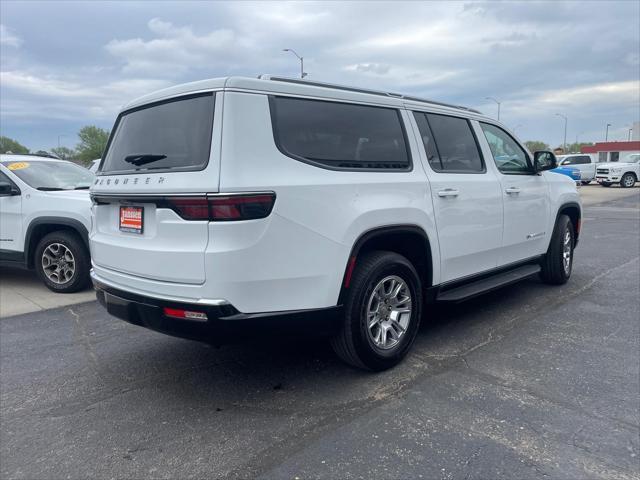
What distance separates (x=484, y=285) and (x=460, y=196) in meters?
0.94

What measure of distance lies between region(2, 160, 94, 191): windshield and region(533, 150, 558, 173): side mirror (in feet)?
19.0

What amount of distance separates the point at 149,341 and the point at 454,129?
11.1 ft

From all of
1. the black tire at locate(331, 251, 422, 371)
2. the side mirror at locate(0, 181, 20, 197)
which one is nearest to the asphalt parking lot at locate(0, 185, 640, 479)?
the black tire at locate(331, 251, 422, 371)

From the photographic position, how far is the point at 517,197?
506 centimetres

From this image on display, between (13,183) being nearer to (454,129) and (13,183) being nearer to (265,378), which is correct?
(265,378)

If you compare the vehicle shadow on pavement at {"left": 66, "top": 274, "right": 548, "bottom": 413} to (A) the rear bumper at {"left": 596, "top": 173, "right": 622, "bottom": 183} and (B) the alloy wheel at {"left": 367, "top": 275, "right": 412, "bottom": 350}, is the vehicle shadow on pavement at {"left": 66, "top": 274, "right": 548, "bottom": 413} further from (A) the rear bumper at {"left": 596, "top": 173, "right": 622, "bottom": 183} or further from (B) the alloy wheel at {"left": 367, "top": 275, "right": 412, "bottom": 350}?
(A) the rear bumper at {"left": 596, "top": 173, "right": 622, "bottom": 183}

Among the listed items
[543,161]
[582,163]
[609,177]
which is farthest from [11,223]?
[582,163]

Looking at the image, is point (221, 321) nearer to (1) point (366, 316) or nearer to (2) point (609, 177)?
(1) point (366, 316)

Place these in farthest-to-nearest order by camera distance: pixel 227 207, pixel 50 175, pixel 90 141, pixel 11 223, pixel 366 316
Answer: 1. pixel 90 141
2. pixel 50 175
3. pixel 11 223
4. pixel 366 316
5. pixel 227 207

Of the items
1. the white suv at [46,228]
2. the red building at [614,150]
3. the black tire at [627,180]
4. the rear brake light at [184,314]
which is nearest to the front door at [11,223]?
the white suv at [46,228]

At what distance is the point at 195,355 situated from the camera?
13.7 ft

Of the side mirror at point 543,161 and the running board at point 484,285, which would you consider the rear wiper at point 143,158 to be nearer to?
the running board at point 484,285

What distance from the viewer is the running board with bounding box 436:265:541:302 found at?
425 cm

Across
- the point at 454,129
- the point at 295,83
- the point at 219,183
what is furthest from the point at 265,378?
the point at 454,129
